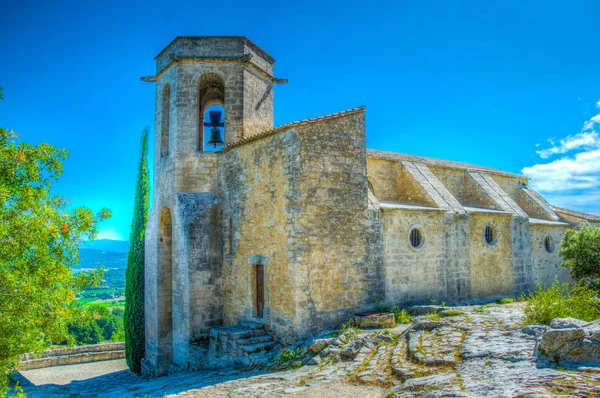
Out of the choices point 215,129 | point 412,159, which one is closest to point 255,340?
point 215,129

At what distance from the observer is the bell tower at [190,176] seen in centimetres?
1199

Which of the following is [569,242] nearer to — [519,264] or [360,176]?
[519,264]

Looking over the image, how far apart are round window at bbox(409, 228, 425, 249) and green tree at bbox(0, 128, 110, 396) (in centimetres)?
858

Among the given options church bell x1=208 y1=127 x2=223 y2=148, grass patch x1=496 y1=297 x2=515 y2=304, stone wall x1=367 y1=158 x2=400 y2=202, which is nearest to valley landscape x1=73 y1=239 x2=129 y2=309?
church bell x1=208 y1=127 x2=223 y2=148

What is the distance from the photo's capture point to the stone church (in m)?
10.1

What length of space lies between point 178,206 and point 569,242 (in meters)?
12.1

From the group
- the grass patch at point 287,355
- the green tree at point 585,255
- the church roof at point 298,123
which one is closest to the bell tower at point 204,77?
the church roof at point 298,123

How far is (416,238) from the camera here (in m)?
12.7

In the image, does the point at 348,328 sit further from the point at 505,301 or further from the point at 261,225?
the point at 505,301

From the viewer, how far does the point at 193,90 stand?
12695mm

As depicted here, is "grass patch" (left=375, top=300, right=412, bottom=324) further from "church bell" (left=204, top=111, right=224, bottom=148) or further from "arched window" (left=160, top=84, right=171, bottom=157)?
"arched window" (left=160, top=84, right=171, bottom=157)

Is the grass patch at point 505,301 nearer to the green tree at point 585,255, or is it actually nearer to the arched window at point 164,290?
the green tree at point 585,255

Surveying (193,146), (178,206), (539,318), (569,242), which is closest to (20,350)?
(178,206)

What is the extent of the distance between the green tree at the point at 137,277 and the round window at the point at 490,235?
1308 centimetres
